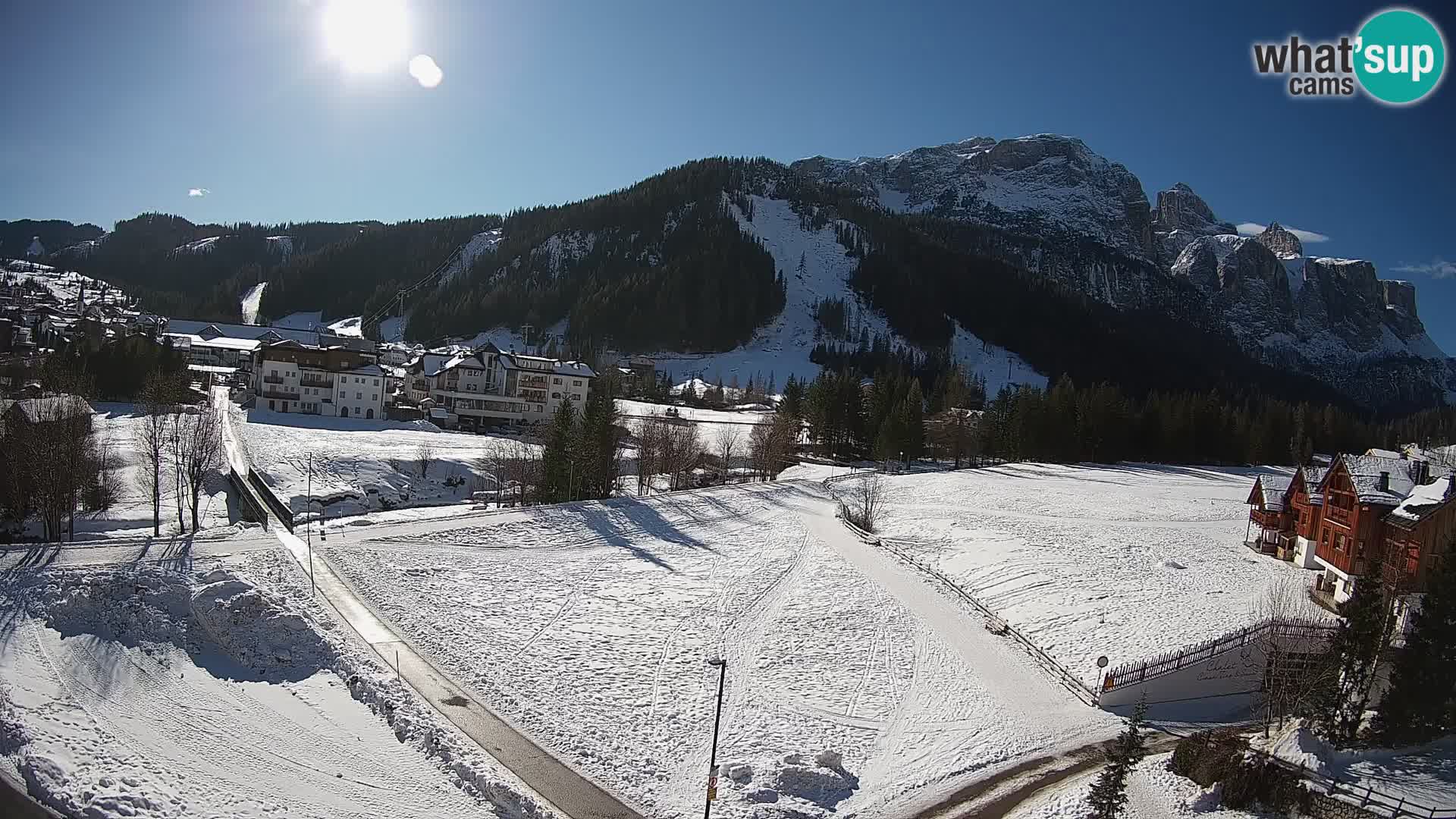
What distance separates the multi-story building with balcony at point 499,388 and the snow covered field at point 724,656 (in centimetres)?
4560

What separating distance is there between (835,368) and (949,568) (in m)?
136

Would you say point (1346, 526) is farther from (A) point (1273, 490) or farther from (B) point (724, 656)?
(B) point (724, 656)

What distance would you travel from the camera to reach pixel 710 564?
3609 cm

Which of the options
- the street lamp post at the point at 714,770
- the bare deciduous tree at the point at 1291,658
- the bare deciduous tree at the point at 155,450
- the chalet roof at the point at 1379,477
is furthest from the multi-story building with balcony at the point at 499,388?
the street lamp post at the point at 714,770

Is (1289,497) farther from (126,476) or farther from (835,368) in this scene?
(835,368)

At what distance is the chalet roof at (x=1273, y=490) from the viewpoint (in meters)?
39.5

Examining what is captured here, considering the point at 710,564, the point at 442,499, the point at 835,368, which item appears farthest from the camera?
the point at 835,368

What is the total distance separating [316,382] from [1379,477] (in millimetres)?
83006

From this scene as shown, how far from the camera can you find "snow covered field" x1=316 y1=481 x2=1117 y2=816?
63.3ft

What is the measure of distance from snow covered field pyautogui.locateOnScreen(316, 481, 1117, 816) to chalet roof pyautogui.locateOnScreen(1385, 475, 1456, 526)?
48.8ft

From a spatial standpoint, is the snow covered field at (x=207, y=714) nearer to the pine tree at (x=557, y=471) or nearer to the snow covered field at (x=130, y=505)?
the snow covered field at (x=130, y=505)

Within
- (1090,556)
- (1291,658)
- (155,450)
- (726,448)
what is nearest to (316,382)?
(726,448)

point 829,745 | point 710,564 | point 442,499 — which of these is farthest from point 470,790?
point 442,499

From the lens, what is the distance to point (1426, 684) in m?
18.1
